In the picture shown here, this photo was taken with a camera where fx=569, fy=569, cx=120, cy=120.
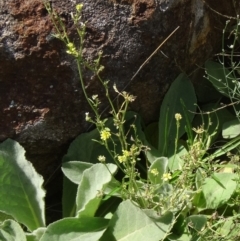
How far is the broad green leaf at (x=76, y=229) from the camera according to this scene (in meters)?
1.98

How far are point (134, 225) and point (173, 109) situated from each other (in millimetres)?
558

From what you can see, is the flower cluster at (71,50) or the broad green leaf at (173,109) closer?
the flower cluster at (71,50)

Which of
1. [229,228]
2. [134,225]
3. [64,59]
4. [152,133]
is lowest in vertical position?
[229,228]

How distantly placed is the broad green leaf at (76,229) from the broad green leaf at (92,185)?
0.04 meters

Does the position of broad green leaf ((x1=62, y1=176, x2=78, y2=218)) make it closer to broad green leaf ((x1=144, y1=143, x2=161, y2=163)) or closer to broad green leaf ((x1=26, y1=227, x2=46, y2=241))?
broad green leaf ((x1=26, y1=227, x2=46, y2=241))

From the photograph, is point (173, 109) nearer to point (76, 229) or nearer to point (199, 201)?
point (199, 201)

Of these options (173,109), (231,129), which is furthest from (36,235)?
(231,129)

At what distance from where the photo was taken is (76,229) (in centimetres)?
202

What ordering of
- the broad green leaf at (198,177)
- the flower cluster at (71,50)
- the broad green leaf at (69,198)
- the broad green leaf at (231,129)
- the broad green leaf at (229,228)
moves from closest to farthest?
the flower cluster at (71,50) → the broad green leaf at (229,228) → the broad green leaf at (198,177) → the broad green leaf at (69,198) → the broad green leaf at (231,129)

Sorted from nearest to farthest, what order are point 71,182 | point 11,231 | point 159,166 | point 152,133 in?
point 11,231, point 159,166, point 71,182, point 152,133

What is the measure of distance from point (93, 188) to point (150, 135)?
17.5 inches

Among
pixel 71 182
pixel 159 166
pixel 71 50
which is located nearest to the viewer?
pixel 71 50

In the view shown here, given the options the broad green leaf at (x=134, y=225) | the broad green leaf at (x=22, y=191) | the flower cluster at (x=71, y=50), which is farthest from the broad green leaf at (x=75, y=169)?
A: the flower cluster at (x=71, y=50)

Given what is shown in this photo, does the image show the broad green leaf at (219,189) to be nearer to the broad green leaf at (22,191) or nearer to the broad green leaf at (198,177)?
the broad green leaf at (198,177)
